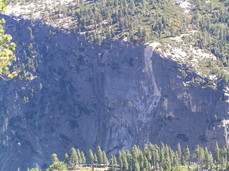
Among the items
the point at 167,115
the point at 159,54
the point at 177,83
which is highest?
the point at 159,54

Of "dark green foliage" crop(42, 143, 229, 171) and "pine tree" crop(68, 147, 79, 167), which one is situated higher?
"dark green foliage" crop(42, 143, 229, 171)

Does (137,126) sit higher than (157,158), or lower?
lower

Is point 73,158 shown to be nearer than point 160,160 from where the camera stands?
No

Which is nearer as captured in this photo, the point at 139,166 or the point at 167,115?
the point at 139,166

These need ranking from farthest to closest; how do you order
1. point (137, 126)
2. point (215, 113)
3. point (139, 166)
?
point (137, 126) < point (215, 113) < point (139, 166)

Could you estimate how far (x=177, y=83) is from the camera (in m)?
196

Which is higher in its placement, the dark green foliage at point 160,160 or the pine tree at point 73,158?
the dark green foliage at point 160,160

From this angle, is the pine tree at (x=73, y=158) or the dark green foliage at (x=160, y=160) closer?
the dark green foliage at (x=160, y=160)

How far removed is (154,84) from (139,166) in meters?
67.1

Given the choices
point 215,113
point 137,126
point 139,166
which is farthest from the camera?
point 137,126

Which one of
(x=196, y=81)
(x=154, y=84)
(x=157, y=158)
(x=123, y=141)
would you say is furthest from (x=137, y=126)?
(x=157, y=158)

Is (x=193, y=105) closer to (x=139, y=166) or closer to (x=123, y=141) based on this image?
(x=123, y=141)

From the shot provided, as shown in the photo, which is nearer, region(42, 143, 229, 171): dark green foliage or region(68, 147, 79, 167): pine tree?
region(42, 143, 229, 171): dark green foliage

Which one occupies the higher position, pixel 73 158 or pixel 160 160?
pixel 160 160
